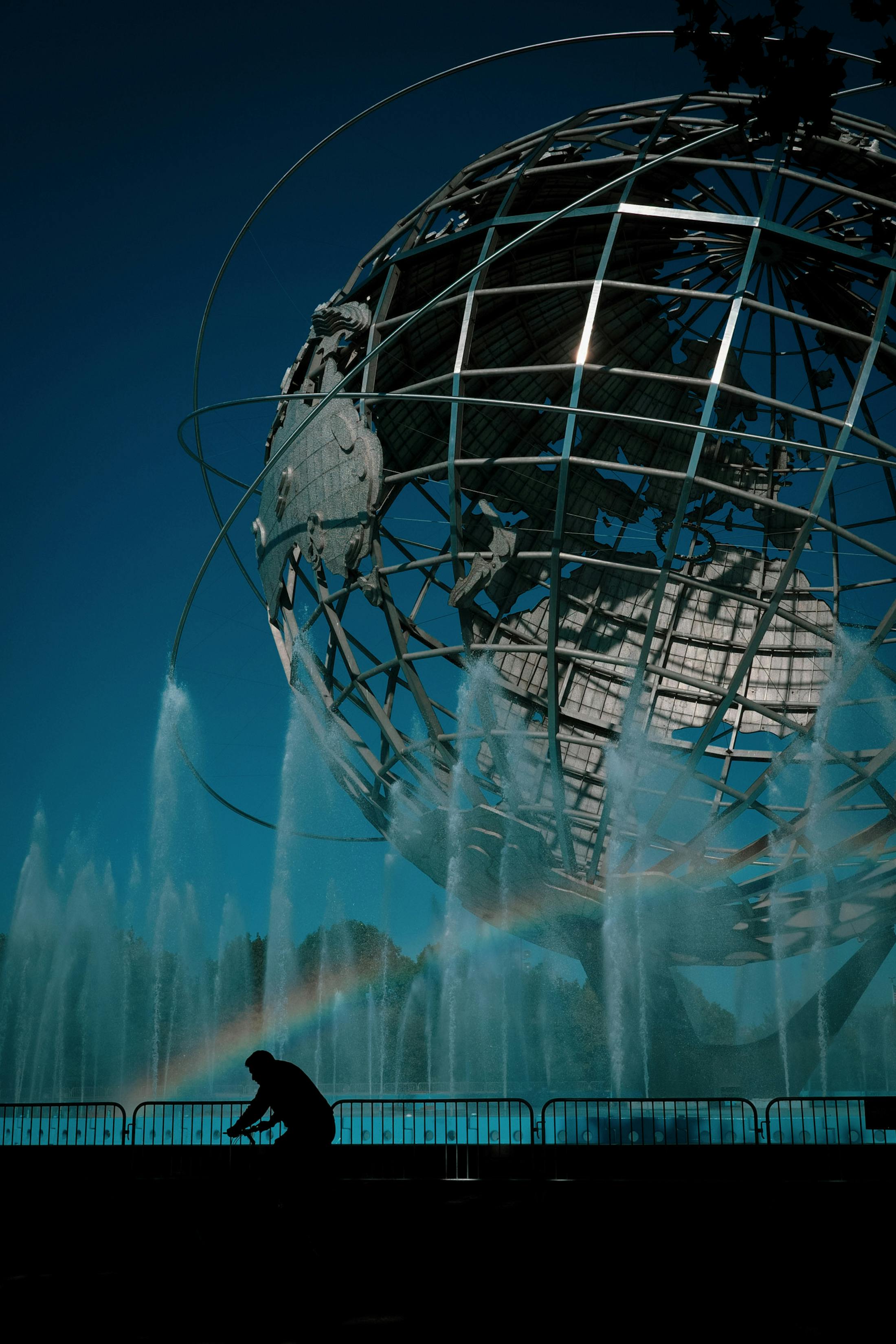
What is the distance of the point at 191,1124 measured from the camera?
502 inches

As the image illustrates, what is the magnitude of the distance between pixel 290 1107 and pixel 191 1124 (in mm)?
6767

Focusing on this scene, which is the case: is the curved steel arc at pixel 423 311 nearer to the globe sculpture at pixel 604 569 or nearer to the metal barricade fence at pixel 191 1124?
the globe sculpture at pixel 604 569

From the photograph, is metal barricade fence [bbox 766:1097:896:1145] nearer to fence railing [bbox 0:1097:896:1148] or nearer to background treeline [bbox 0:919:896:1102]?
fence railing [bbox 0:1097:896:1148]

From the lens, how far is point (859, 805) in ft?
54.7

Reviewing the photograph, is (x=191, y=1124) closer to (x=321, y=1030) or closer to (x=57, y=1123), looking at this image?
(x=57, y=1123)

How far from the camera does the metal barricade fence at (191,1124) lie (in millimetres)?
11281

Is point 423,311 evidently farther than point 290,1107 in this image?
Yes
